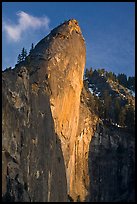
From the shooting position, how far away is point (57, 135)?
62.4 meters

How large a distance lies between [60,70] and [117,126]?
19406 millimetres

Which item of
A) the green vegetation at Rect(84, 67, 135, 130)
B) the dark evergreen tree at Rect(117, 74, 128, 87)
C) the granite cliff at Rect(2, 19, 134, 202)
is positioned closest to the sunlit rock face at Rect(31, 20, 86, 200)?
the granite cliff at Rect(2, 19, 134, 202)

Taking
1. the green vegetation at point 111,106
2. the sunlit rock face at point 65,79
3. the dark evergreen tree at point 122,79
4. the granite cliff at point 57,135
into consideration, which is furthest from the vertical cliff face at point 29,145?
the dark evergreen tree at point 122,79

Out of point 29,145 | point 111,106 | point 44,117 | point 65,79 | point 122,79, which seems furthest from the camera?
point 122,79

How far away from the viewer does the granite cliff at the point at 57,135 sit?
4969cm

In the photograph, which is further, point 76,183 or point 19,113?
point 76,183

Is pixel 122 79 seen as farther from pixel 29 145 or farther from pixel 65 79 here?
pixel 29 145

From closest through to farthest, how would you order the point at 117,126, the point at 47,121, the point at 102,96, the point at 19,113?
the point at 19,113, the point at 47,121, the point at 117,126, the point at 102,96

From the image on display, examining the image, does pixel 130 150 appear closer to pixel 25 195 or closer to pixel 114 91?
pixel 114 91

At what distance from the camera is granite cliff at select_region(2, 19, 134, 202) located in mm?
49688

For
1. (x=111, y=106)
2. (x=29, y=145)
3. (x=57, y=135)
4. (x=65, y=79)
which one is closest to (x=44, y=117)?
(x=57, y=135)

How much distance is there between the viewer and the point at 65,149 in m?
65.5

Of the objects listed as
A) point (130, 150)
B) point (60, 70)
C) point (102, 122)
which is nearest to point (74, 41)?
point (60, 70)

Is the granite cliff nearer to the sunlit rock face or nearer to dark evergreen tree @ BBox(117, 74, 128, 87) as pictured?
the sunlit rock face
